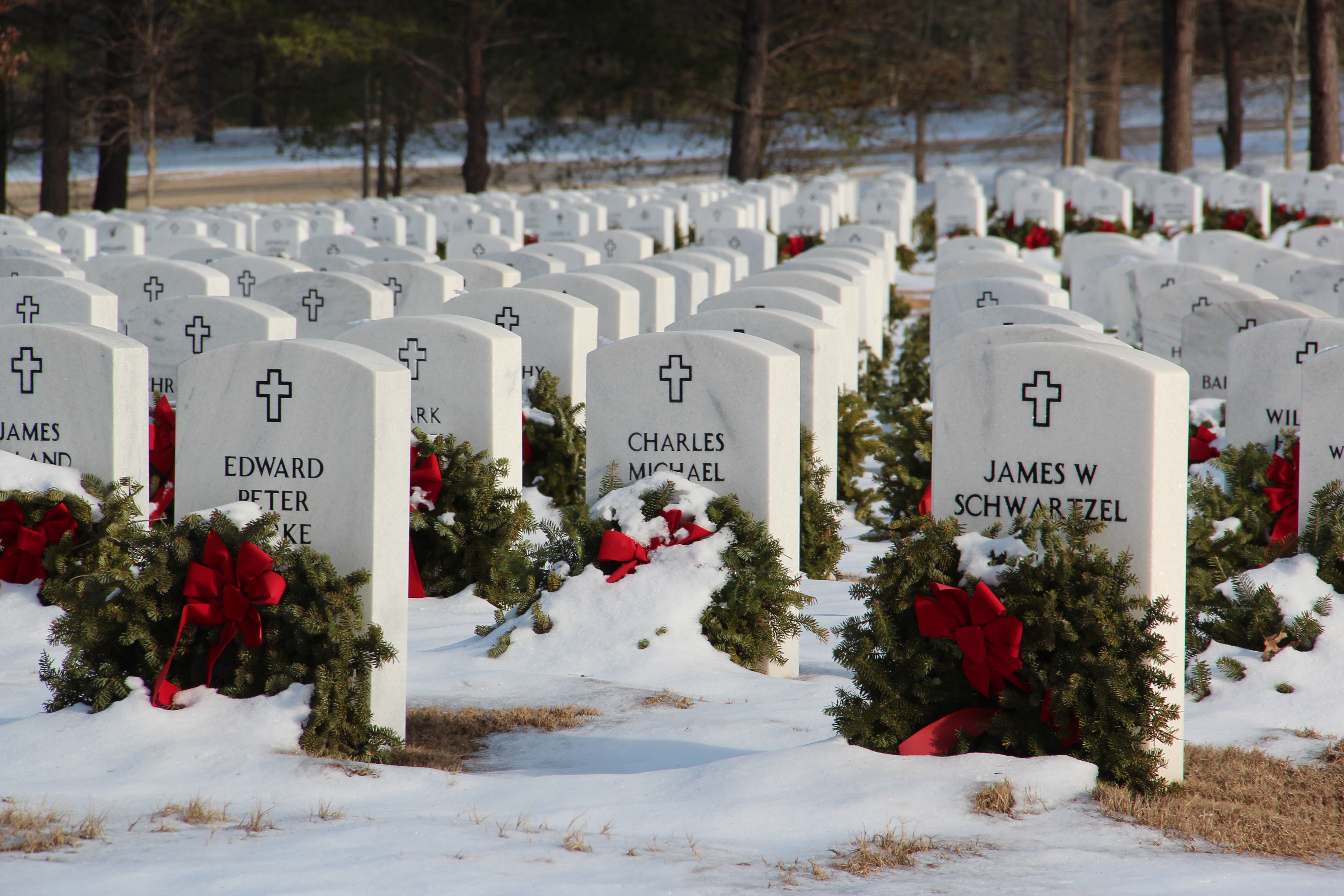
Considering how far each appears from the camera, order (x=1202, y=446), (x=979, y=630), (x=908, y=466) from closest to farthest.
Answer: (x=979, y=630) → (x=1202, y=446) → (x=908, y=466)

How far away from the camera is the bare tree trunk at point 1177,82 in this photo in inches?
1158

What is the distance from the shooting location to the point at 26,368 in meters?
5.62

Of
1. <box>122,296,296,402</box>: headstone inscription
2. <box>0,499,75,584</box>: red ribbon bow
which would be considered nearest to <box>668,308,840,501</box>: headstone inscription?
<box>122,296,296,402</box>: headstone inscription

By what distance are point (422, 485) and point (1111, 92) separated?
34216 mm

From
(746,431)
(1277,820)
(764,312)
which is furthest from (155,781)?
(764,312)

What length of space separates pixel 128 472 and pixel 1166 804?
13.5 ft

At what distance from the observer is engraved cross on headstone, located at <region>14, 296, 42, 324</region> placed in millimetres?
7750

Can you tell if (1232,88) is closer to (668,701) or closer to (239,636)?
(668,701)

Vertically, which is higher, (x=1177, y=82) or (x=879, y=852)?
(x=1177, y=82)

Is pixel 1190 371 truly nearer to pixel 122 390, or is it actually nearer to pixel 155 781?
pixel 122 390

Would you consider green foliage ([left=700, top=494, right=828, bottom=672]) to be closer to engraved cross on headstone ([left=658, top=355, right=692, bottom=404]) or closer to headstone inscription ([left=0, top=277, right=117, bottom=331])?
engraved cross on headstone ([left=658, top=355, right=692, bottom=404])

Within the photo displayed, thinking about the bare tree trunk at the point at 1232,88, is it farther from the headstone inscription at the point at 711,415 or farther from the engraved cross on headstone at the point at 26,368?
the engraved cross on headstone at the point at 26,368

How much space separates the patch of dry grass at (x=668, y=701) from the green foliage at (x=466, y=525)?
151cm

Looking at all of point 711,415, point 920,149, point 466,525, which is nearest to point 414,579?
point 466,525
